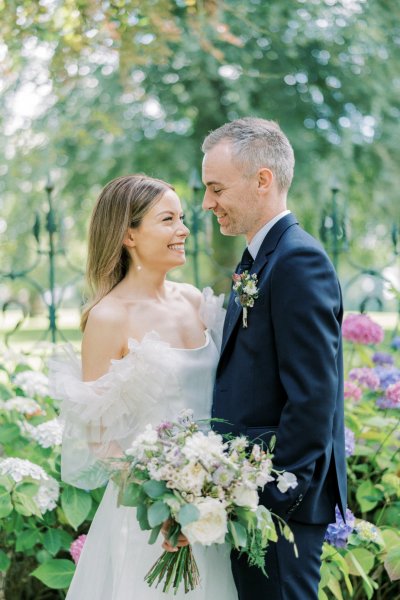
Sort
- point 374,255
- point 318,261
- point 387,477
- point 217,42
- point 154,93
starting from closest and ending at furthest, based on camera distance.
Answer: point 318,261 → point 387,477 → point 217,42 → point 154,93 → point 374,255

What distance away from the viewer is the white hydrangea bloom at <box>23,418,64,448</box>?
3.47 m

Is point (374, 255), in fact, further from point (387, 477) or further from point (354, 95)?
point (387, 477)

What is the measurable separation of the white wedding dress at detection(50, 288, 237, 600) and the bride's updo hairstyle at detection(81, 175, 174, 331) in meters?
0.37

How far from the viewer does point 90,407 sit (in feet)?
9.05

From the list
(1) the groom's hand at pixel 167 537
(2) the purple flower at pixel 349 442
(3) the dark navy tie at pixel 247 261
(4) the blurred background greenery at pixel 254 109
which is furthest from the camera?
(4) the blurred background greenery at pixel 254 109

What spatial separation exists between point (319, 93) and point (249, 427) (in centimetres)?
1204

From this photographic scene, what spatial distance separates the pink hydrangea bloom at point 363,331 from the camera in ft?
13.8

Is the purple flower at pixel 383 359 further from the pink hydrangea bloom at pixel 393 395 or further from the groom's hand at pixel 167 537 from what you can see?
the groom's hand at pixel 167 537

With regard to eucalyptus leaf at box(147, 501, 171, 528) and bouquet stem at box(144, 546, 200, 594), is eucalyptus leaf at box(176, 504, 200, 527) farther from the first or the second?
bouquet stem at box(144, 546, 200, 594)

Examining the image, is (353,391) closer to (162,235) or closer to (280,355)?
(162,235)

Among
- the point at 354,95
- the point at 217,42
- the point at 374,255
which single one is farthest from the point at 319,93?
the point at 374,255

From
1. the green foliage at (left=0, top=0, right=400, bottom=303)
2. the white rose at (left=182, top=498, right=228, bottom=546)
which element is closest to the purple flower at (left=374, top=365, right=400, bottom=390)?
the white rose at (left=182, top=498, right=228, bottom=546)

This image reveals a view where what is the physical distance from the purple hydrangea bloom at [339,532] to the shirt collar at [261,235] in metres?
1.17

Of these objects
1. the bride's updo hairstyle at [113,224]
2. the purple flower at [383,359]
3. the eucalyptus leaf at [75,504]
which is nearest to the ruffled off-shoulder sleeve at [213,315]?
the bride's updo hairstyle at [113,224]
